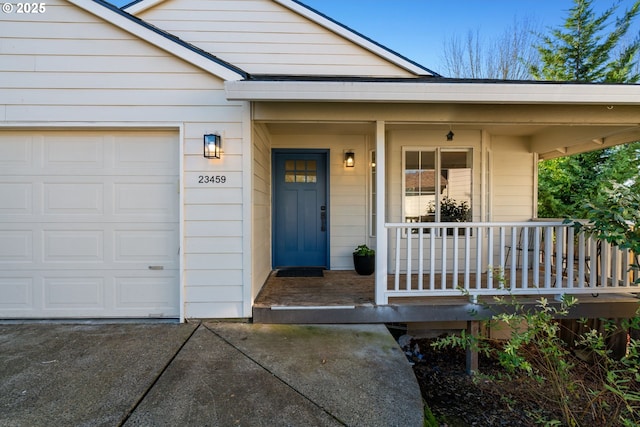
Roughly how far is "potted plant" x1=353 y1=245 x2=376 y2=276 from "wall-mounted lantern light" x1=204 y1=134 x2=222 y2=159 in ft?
8.80

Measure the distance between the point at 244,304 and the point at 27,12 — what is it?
3748 mm

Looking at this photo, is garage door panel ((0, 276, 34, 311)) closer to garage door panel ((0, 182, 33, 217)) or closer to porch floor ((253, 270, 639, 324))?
garage door panel ((0, 182, 33, 217))

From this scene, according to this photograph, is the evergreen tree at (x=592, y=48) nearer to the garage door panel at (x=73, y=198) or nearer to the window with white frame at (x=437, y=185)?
the window with white frame at (x=437, y=185)

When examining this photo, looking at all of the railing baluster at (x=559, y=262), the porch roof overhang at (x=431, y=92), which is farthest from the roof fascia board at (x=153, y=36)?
the railing baluster at (x=559, y=262)

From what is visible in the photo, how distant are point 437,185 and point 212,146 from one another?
3477 millimetres

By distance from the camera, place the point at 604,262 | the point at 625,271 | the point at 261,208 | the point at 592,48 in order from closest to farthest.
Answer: the point at 604,262, the point at 625,271, the point at 261,208, the point at 592,48

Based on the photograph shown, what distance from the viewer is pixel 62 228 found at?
11.1ft

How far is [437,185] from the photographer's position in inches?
195

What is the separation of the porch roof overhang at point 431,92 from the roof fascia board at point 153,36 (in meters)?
0.43

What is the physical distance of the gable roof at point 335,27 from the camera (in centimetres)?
461

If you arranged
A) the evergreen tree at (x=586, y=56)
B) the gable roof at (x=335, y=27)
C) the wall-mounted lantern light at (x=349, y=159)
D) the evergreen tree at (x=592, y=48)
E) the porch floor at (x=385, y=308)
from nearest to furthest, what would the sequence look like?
the porch floor at (x=385, y=308), the gable roof at (x=335, y=27), the wall-mounted lantern light at (x=349, y=159), the evergreen tree at (x=586, y=56), the evergreen tree at (x=592, y=48)

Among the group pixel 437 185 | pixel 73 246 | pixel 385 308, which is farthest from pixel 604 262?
pixel 73 246

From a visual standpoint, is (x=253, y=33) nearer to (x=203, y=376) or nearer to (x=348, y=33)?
(x=348, y=33)

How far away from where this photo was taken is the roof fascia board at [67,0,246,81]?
10.3 ft
